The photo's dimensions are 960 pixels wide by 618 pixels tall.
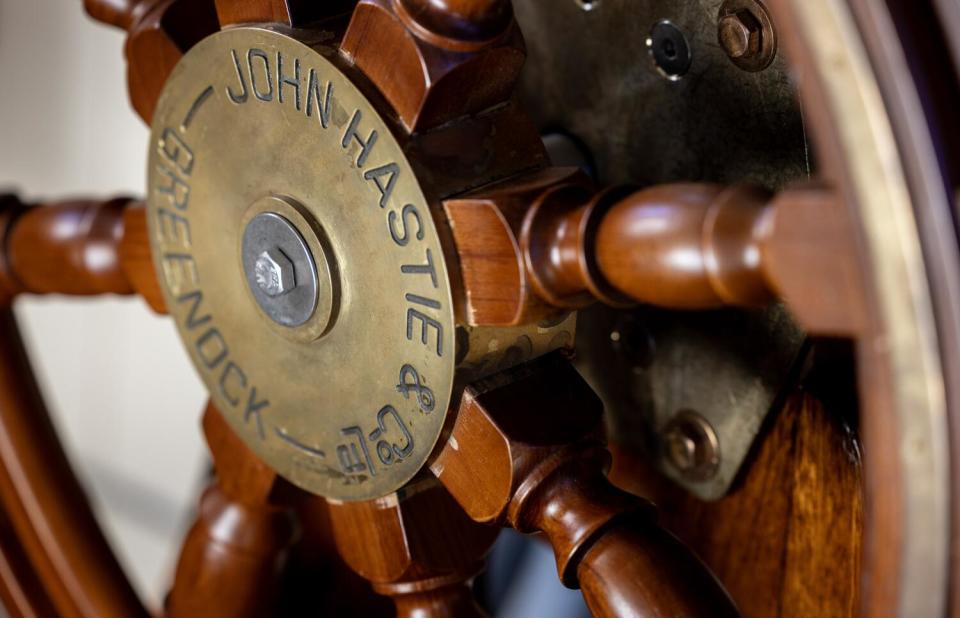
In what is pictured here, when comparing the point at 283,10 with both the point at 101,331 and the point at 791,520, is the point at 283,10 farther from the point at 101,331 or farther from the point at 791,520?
the point at 101,331

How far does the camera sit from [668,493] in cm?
62

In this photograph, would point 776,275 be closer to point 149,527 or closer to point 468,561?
point 468,561

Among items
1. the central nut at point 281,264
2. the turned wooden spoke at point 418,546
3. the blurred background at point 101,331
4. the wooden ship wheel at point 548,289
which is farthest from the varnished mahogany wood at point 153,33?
the blurred background at point 101,331

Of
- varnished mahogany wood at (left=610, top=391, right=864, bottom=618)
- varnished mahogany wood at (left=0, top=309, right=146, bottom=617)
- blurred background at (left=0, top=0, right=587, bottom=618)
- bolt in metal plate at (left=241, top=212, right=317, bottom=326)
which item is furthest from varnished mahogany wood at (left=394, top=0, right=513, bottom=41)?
blurred background at (left=0, top=0, right=587, bottom=618)

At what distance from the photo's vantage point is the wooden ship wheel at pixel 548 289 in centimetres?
29

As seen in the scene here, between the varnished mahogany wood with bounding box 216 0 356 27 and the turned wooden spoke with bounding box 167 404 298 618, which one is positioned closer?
the varnished mahogany wood with bounding box 216 0 356 27

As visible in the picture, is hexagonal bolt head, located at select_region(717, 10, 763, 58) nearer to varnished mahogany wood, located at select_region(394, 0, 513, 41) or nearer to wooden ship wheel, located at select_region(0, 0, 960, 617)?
wooden ship wheel, located at select_region(0, 0, 960, 617)

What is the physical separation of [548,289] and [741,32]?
0.16 meters

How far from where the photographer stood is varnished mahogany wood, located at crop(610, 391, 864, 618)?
52 centimetres

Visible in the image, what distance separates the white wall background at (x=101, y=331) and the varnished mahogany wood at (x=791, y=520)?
2.58 feet

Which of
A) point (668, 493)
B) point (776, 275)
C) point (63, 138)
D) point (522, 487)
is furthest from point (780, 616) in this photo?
point (63, 138)

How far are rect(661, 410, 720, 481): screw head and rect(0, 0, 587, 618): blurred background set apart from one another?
68 cm

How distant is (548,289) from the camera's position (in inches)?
15.3

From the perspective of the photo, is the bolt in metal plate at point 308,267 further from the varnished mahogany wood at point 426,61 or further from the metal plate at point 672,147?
the metal plate at point 672,147
